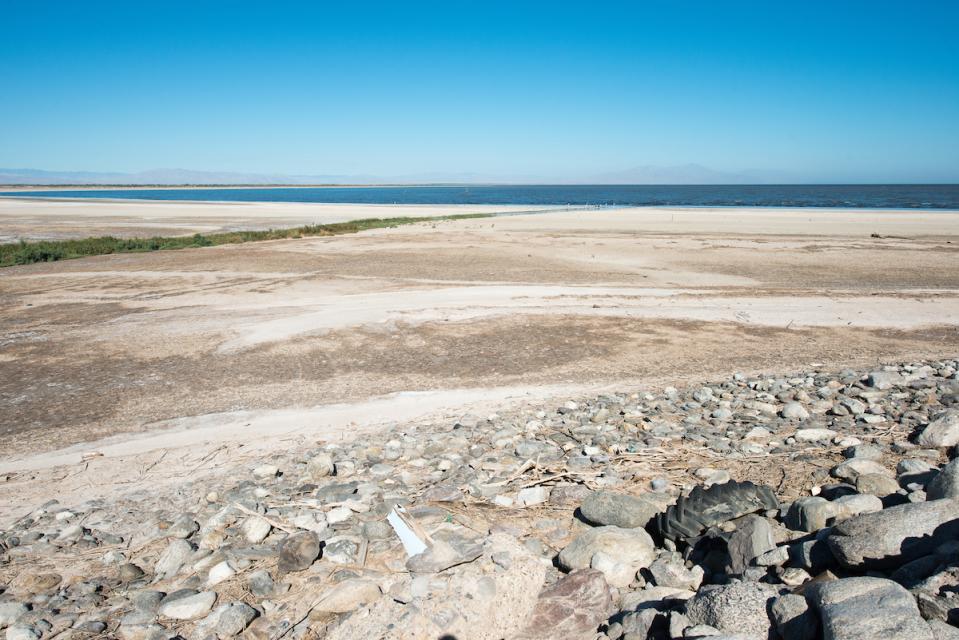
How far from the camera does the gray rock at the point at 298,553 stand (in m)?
4.50

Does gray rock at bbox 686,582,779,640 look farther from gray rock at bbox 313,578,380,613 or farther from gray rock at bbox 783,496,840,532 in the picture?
gray rock at bbox 313,578,380,613

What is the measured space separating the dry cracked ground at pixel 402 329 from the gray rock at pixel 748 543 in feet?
14.6

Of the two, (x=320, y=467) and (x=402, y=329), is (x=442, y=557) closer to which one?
(x=320, y=467)

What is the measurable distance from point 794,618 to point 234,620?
330 centimetres

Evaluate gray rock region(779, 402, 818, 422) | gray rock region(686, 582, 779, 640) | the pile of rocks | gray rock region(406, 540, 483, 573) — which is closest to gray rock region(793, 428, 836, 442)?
the pile of rocks

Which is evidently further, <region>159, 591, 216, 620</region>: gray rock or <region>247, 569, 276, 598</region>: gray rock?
<region>247, 569, 276, 598</region>: gray rock

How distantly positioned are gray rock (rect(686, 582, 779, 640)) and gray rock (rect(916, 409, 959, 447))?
3.84 metres

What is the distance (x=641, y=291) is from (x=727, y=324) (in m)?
4.17

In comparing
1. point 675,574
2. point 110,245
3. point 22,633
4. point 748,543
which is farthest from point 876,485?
Result: point 110,245

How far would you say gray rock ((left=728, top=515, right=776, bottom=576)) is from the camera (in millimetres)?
4078

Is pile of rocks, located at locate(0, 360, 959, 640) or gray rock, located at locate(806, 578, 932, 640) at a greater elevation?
gray rock, located at locate(806, 578, 932, 640)

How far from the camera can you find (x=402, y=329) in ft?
40.5

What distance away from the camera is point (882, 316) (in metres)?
13.0

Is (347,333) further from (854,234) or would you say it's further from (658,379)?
(854,234)
